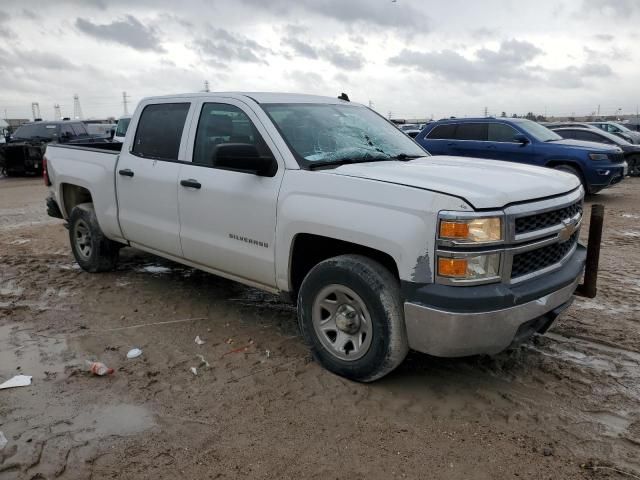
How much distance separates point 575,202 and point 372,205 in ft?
4.80

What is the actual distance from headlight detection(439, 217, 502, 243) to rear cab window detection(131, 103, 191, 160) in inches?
105

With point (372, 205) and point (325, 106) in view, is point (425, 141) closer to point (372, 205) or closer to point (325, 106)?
point (325, 106)

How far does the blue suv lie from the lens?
11281mm

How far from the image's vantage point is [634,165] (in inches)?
650

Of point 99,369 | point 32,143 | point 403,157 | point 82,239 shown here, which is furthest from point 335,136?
point 32,143

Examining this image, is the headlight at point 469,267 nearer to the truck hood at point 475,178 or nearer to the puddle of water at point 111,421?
the truck hood at point 475,178

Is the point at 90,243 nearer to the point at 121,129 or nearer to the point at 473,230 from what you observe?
the point at 473,230

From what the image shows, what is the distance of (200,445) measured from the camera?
3000mm

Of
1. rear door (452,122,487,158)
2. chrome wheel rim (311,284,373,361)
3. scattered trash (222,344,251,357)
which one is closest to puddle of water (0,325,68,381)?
scattered trash (222,344,251,357)

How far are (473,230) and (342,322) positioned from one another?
1.08 meters

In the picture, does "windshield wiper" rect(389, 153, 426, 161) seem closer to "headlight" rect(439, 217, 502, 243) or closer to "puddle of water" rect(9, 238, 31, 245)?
"headlight" rect(439, 217, 502, 243)

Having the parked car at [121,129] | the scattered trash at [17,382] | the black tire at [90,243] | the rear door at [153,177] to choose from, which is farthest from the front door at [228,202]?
the parked car at [121,129]

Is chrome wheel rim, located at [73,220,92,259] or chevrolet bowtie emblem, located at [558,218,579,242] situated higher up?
chevrolet bowtie emblem, located at [558,218,579,242]

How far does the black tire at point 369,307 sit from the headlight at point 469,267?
1.22 ft
